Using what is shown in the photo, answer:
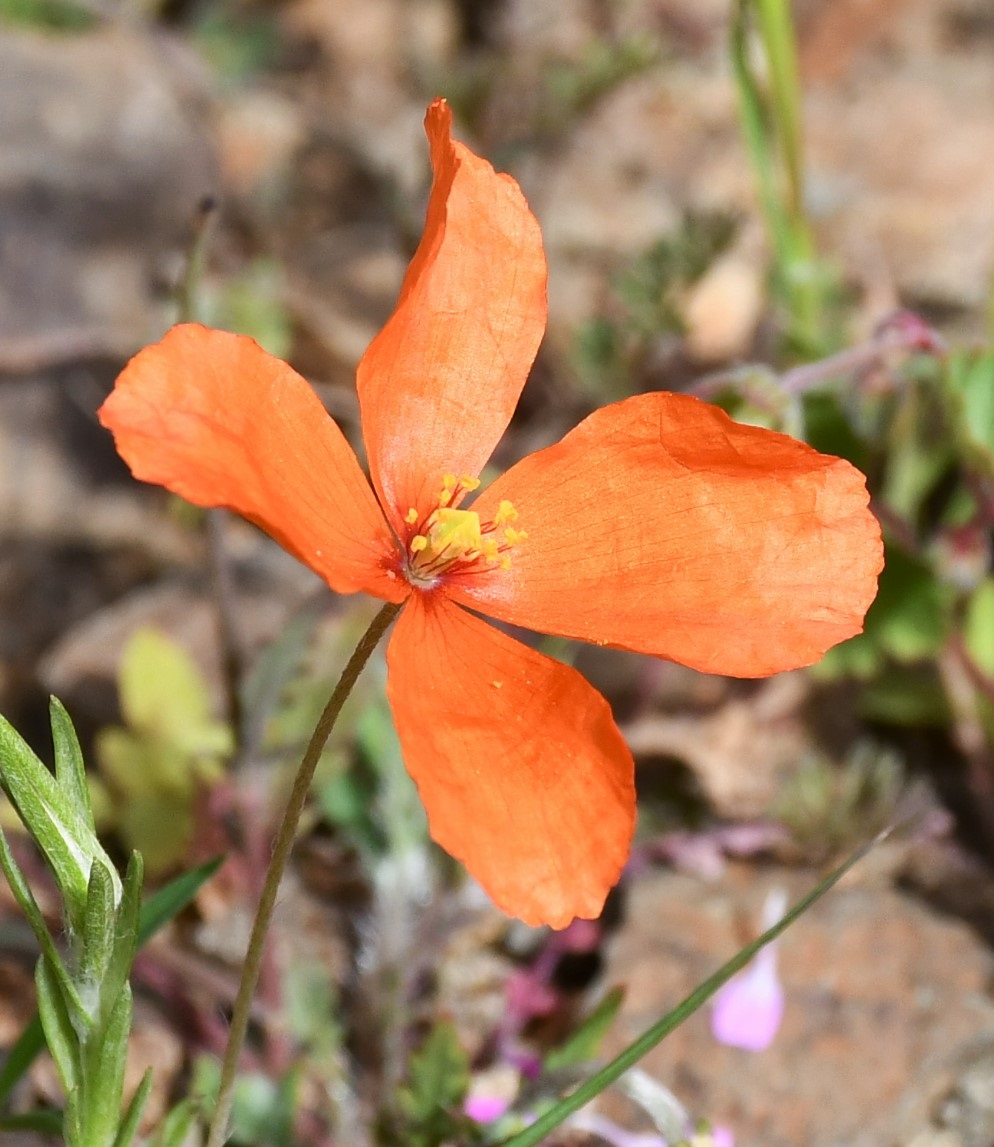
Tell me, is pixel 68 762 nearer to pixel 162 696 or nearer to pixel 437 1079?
pixel 437 1079

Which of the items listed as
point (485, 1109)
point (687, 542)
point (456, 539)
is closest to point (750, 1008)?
point (485, 1109)

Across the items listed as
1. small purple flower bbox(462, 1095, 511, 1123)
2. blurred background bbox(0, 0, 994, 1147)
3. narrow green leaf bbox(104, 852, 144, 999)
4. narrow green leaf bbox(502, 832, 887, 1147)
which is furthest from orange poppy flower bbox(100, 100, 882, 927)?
small purple flower bbox(462, 1095, 511, 1123)

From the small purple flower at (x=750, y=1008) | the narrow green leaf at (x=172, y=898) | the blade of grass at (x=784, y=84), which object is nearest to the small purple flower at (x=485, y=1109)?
the small purple flower at (x=750, y=1008)

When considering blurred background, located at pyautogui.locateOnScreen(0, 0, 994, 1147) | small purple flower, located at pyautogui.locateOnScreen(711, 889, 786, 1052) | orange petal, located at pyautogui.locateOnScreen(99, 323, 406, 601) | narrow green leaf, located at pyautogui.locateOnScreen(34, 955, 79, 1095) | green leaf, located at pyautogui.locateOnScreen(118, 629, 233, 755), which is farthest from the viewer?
green leaf, located at pyautogui.locateOnScreen(118, 629, 233, 755)

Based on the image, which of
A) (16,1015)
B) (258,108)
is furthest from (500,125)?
(16,1015)

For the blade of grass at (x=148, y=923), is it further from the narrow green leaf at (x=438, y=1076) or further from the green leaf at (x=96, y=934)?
the narrow green leaf at (x=438, y=1076)

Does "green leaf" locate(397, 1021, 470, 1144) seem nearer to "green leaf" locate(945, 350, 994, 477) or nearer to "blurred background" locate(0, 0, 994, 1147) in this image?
"blurred background" locate(0, 0, 994, 1147)

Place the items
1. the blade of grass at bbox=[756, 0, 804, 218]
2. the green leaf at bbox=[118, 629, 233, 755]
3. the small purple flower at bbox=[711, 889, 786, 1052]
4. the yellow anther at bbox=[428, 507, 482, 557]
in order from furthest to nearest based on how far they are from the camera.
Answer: the blade of grass at bbox=[756, 0, 804, 218] → the green leaf at bbox=[118, 629, 233, 755] → the small purple flower at bbox=[711, 889, 786, 1052] → the yellow anther at bbox=[428, 507, 482, 557]
